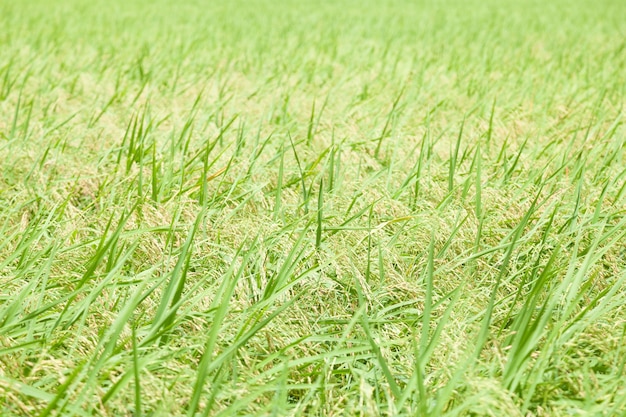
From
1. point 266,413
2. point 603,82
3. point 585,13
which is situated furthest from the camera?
point 585,13

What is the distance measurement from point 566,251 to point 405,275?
19.1 inches

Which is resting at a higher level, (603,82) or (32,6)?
(603,82)

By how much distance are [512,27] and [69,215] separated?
626cm

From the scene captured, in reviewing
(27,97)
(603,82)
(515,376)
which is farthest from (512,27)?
(515,376)

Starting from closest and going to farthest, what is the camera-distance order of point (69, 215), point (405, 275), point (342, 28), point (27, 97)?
1. point (405, 275)
2. point (69, 215)
3. point (27, 97)
4. point (342, 28)

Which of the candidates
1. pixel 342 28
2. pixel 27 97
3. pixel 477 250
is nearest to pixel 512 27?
pixel 342 28

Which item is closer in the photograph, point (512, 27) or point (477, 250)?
point (477, 250)

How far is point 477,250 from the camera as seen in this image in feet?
5.72

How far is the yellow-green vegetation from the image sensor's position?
1196mm

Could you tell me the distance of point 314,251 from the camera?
5.55 ft

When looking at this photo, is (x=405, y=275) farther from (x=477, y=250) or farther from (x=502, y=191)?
(x=502, y=191)

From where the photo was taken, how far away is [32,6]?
824cm

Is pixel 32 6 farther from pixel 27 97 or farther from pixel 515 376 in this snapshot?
pixel 515 376

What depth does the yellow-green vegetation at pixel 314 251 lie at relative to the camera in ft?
3.92
